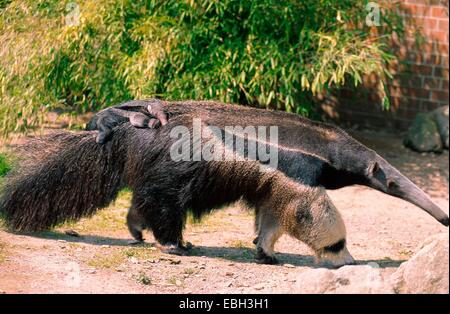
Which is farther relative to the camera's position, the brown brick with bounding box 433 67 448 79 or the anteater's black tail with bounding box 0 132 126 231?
the brown brick with bounding box 433 67 448 79

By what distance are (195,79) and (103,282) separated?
13.5 ft

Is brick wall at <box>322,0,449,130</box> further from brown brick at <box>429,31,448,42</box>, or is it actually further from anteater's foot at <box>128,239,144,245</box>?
anteater's foot at <box>128,239,144,245</box>

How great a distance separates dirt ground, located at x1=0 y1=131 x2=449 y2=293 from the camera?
6.38 m

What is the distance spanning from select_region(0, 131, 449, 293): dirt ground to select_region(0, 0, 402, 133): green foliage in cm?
143

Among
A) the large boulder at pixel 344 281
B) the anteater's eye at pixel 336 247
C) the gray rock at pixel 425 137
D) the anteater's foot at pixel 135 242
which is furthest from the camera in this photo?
the gray rock at pixel 425 137

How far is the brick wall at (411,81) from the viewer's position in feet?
40.4

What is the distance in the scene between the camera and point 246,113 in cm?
728

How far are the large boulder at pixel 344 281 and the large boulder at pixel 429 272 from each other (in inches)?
8.8

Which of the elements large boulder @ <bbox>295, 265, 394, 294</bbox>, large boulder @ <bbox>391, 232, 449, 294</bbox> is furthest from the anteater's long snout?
large boulder @ <bbox>295, 265, 394, 294</bbox>

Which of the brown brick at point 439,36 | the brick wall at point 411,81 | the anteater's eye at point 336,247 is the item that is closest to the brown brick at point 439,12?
the brick wall at point 411,81

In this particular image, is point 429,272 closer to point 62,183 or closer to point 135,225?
point 135,225

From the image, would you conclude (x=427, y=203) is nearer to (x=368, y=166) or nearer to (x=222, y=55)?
(x=368, y=166)

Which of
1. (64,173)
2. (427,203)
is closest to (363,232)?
(427,203)

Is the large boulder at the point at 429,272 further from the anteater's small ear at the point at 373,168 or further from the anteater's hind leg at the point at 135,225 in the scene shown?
the anteater's hind leg at the point at 135,225
